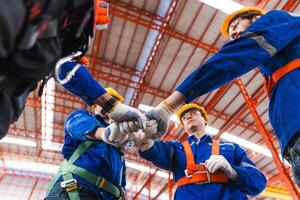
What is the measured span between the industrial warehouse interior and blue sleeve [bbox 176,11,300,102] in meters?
6.90

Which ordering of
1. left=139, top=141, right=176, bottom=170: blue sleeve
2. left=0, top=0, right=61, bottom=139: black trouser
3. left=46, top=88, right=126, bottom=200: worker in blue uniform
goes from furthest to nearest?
left=139, top=141, right=176, bottom=170: blue sleeve, left=46, top=88, right=126, bottom=200: worker in blue uniform, left=0, top=0, right=61, bottom=139: black trouser

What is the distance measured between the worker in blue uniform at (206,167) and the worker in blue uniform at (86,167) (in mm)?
369

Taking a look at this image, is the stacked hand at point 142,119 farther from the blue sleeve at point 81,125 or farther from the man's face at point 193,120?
the man's face at point 193,120

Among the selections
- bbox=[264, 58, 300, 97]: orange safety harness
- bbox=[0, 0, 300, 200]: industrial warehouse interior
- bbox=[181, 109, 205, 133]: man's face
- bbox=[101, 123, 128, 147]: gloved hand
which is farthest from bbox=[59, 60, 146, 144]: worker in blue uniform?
bbox=[0, 0, 300, 200]: industrial warehouse interior

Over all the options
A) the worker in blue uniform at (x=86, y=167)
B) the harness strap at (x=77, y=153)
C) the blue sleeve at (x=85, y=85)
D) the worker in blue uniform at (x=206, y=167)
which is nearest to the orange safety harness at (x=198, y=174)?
the worker in blue uniform at (x=206, y=167)

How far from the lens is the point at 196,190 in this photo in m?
2.89

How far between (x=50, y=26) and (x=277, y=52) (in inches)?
53.2

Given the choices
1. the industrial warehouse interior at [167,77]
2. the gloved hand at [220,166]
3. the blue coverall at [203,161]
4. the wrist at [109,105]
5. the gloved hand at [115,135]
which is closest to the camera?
the wrist at [109,105]

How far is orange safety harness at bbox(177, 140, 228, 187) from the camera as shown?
2879 mm

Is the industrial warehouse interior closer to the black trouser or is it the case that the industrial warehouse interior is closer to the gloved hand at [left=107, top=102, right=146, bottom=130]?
the gloved hand at [left=107, top=102, right=146, bottom=130]

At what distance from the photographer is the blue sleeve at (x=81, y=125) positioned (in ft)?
8.64

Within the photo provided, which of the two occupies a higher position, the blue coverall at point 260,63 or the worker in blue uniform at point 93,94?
the blue coverall at point 260,63

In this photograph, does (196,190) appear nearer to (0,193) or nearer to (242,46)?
(242,46)

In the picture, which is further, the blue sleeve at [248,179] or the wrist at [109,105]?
the blue sleeve at [248,179]
